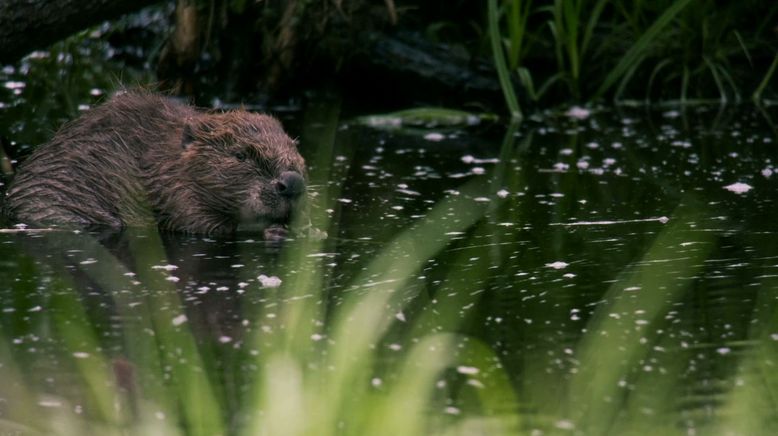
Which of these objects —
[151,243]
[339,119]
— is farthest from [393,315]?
[339,119]

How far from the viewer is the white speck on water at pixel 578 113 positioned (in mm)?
6812

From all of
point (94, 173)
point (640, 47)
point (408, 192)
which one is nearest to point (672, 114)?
point (640, 47)

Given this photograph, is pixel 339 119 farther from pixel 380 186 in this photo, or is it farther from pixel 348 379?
pixel 348 379

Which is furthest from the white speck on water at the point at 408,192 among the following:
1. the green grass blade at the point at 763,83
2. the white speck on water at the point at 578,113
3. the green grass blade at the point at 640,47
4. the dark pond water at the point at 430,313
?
the green grass blade at the point at 763,83

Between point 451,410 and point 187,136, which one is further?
point 187,136

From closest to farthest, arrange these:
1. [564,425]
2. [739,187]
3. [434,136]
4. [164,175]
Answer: [564,425] → [164,175] → [739,187] → [434,136]

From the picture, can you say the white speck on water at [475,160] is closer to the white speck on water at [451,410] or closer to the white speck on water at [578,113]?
the white speck on water at [578,113]

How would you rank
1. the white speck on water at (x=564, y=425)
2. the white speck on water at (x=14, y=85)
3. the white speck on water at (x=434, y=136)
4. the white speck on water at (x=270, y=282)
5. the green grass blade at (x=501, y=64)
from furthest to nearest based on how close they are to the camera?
the white speck on water at (x=14, y=85), the green grass blade at (x=501, y=64), the white speck on water at (x=434, y=136), the white speck on water at (x=270, y=282), the white speck on water at (x=564, y=425)

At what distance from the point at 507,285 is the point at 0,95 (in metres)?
4.12

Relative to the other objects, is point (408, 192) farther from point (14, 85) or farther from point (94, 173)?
point (14, 85)

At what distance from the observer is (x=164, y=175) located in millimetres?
4328

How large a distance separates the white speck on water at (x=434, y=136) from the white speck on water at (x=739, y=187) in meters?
1.65

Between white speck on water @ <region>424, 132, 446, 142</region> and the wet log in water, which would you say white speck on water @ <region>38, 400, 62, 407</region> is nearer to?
the wet log in water

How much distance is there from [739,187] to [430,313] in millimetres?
2042
